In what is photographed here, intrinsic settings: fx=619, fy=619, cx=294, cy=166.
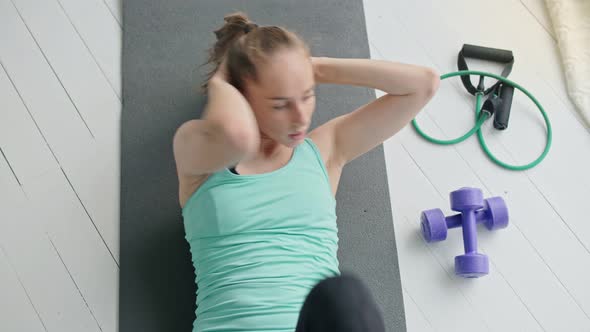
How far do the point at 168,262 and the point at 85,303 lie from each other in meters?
0.21

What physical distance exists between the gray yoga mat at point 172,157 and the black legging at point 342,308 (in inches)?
21.6

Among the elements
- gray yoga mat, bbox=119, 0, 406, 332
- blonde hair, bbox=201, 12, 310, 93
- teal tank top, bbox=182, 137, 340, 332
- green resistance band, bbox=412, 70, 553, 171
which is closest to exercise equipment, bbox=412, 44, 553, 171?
green resistance band, bbox=412, 70, 553, 171

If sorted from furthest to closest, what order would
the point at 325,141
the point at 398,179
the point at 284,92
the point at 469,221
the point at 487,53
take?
the point at 487,53 → the point at 398,179 → the point at 469,221 → the point at 325,141 → the point at 284,92

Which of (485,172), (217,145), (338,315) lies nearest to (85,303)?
(217,145)

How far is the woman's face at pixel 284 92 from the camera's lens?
1.10 m

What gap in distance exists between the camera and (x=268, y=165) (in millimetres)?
1290

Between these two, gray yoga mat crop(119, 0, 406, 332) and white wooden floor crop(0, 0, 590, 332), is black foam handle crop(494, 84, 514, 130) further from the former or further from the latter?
gray yoga mat crop(119, 0, 406, 332)

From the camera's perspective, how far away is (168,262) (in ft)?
4.85

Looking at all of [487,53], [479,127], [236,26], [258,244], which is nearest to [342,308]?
[258,244]

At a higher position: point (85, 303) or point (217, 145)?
point (217, 145)

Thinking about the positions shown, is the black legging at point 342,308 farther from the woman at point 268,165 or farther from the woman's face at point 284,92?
the woman's face at point 284,92

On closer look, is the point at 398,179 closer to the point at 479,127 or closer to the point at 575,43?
the point at 479,127

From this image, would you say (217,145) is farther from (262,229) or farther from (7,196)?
(7,196)

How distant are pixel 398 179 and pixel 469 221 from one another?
0.75 feet
